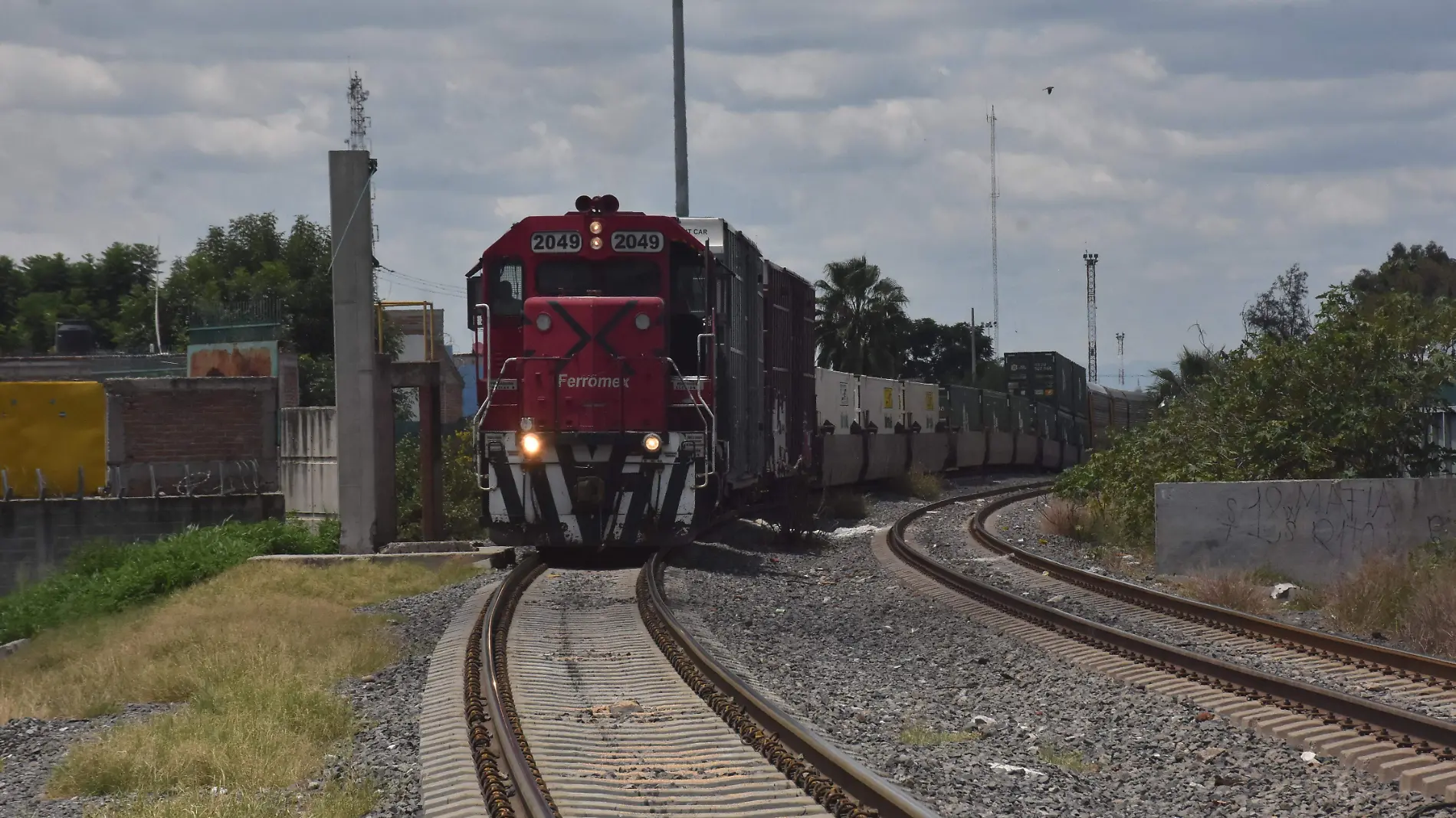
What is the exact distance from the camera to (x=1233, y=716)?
7902 millimetres

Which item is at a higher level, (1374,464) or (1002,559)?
(1374,464)

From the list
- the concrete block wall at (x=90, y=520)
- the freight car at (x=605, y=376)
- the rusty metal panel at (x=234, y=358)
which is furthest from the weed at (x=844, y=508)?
the rusty metal panel at (x=234, y=358)

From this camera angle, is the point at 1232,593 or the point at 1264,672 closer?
the point at 1264,672

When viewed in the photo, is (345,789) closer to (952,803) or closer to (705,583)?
(952,803)

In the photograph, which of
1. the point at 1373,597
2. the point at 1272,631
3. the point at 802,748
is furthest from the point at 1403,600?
the point at 802,748

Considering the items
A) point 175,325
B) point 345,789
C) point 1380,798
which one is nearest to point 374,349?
point 345,789

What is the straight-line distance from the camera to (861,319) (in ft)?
187

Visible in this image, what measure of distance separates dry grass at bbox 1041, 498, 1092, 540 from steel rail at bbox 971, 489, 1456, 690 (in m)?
4.45

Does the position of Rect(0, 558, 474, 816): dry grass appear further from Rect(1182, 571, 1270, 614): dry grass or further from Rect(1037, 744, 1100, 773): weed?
Rect(1182, 571, 1270, 614): dry grass

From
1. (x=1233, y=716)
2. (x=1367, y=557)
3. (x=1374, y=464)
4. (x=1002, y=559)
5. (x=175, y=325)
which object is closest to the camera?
(x=1233, y=716)

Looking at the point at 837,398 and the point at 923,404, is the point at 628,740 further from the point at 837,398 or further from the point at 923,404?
the point at 923,404

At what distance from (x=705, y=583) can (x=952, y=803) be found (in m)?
7.94

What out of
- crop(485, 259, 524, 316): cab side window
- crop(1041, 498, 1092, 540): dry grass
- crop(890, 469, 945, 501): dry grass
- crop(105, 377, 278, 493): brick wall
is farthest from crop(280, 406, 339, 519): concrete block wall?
crop(1041, 498, 1092, 540): dry grass

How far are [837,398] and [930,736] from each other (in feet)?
71.6
